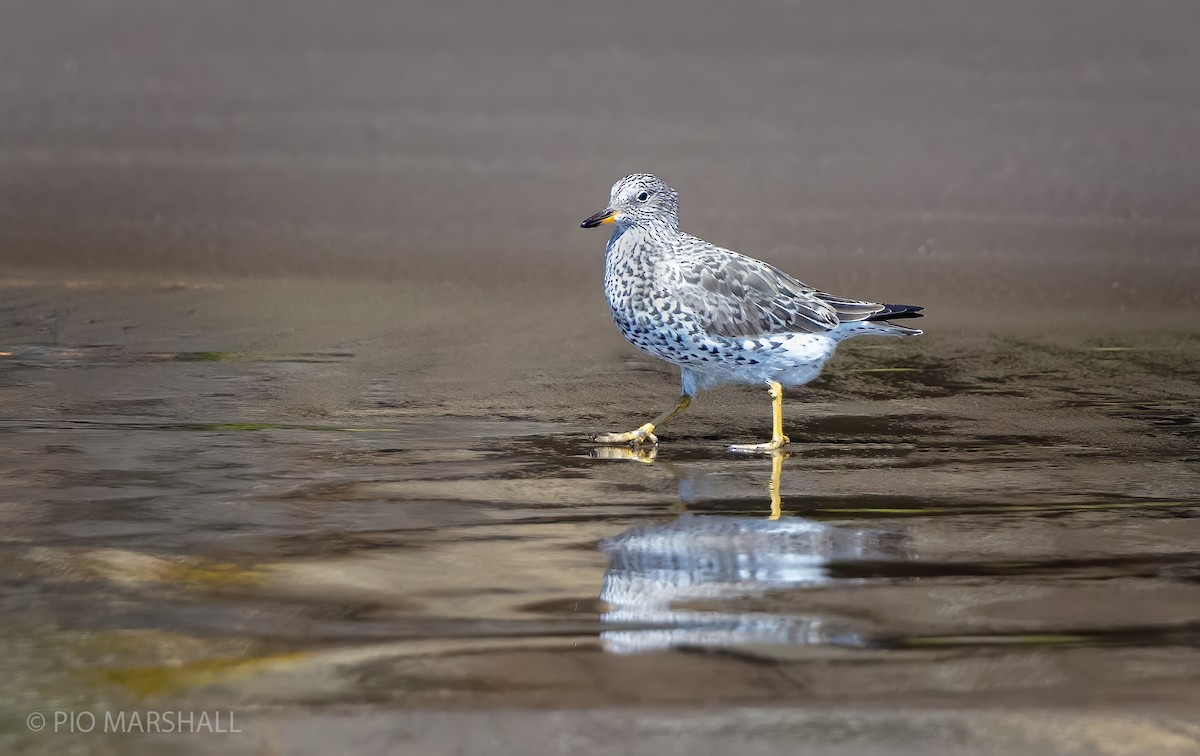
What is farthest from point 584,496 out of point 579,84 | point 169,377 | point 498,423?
point 579,84

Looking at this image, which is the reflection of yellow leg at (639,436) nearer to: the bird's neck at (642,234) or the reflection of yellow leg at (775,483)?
the reflection of yellow leg at (775,483)

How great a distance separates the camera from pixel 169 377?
364 inches

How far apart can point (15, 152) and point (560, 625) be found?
1293 centimetres

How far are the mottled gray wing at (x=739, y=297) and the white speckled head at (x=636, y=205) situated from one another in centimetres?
31

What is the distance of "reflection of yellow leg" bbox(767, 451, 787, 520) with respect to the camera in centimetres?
644

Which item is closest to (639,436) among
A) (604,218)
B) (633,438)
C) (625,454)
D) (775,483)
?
(633,438)

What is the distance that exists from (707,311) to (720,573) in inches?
95.4

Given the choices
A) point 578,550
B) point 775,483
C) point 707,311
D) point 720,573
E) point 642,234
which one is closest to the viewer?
point 720,573

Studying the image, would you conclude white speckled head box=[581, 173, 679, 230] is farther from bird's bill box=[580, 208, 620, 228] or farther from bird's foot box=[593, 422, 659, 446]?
bird's foot box=[593, 422, 659, 446]

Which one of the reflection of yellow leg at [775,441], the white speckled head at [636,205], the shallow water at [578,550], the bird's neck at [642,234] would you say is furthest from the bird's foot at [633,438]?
the white speckled head at [636,205]

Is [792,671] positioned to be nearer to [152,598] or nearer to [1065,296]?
[152,598]

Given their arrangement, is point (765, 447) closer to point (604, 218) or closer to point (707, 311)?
point (707, 311)

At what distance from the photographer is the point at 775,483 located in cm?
697

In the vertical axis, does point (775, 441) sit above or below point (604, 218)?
below
